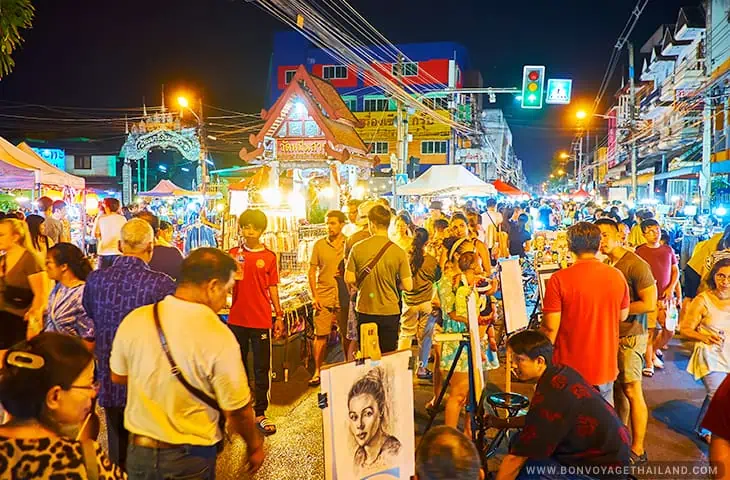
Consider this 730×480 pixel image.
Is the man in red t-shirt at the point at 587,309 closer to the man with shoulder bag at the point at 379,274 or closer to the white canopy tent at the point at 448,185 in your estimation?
the man with shoulder bag at the point at 379,274

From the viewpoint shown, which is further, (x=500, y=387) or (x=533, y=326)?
(x=533, y=326)

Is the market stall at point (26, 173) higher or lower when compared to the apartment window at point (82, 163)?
lower

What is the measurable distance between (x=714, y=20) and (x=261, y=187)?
31960 millimetres

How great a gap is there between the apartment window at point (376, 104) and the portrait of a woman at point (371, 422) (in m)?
47.0

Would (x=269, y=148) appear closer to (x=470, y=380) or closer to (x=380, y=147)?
(x=470, y=380)

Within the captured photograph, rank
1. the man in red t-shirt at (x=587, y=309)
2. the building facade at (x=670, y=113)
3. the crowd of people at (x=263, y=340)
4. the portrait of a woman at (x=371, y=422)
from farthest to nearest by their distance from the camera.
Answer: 1. the building facade at (x=670, y=113)
2. the man in red t-shirt at (x=587, y=309)
3. the portrait of a woman at (x=371, y=422)
4. the crowd of people at (x=263, y=340)

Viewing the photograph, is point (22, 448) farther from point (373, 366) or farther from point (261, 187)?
point (261, 187)

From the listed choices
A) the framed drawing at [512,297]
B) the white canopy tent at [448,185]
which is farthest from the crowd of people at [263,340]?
the white canopy tent at [448,185]

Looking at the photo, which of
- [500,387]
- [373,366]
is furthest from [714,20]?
[373,366]

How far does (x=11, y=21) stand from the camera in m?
6.98

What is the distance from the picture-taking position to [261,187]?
1275 centimetres

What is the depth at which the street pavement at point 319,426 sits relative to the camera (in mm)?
5281

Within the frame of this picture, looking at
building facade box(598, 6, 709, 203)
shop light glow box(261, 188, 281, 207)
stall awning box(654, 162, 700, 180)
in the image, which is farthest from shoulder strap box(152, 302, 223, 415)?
stall awning box(654, 162, 700, 180)

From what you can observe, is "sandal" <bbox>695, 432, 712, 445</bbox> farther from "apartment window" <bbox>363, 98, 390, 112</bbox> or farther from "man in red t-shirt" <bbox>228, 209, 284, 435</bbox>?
"apartment window" <bbox>363, 98, 390, 112</bbox>
